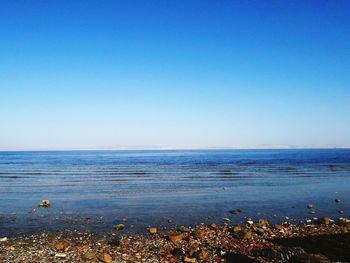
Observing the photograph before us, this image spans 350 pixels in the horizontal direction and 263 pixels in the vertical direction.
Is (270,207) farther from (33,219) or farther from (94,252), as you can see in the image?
(33,219)

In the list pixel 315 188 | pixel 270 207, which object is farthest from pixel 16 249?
pixel 315 188

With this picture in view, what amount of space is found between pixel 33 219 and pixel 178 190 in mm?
15719

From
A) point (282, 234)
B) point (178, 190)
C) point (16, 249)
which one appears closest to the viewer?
point (16, 249)

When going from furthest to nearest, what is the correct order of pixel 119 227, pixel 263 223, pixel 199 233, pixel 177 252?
pixel 263 223 → pixel 119 227 → pixel 199 233 → pixel 177 252

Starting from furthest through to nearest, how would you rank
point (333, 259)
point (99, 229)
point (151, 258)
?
point (99, 229)
point (151, 258)
point (333, 259)

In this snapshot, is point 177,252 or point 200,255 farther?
point 177,252

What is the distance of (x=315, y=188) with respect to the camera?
33.5 meters

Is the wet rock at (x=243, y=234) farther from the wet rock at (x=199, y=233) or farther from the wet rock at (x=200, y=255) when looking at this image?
the wet rock at (x=200, y=255)

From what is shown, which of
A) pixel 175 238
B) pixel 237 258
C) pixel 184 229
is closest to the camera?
pixel 237 258

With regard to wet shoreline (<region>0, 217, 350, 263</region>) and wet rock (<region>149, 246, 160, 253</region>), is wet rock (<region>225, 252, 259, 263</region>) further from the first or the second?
wet rock (<region>149, 246, 160, 253</region>)

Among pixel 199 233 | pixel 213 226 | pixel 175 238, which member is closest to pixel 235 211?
pixel 213 226

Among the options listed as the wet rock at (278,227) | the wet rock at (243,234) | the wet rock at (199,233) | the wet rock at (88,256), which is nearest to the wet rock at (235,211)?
the wet rock at (278,227)

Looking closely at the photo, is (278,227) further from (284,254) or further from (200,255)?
(200,255)

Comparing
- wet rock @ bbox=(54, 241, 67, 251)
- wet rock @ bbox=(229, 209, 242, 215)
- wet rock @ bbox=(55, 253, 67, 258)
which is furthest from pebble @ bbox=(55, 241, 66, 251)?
wet rock @ bbox=(229, 209, 242, 215)
